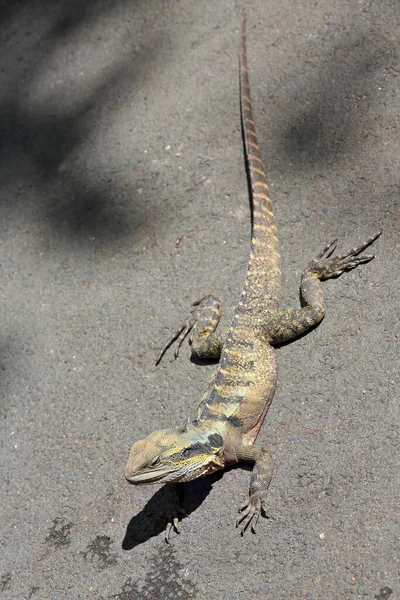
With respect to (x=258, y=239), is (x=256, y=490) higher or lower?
lower

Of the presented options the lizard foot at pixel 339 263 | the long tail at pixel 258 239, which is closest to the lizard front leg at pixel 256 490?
the long tail at pixel 258 239

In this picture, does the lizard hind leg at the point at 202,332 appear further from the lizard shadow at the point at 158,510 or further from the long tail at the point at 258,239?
the lizard shadow at the point at 158,510

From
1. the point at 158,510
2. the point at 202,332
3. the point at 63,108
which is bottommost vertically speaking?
the point at 158,510

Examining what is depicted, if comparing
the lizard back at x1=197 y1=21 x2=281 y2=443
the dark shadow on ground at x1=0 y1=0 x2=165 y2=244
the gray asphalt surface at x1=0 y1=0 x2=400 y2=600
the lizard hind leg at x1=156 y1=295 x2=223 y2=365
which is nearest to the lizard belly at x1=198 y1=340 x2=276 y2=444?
the lizard back at x1=197 y1=21 x2=281 y2=443

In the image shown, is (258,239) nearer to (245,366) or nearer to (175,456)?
(245,366)

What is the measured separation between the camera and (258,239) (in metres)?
5.73

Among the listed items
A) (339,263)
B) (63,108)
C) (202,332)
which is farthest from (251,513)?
(63,108)

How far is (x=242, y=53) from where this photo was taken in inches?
274

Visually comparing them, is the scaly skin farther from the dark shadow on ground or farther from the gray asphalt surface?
the dark shadow on ground

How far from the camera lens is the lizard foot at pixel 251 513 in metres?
4.51

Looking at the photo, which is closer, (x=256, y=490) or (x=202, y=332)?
(x=256, y=490)

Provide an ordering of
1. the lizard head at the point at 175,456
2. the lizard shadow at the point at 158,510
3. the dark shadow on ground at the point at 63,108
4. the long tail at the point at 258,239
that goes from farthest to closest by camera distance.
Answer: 1. the dark shadow on ground at the point at 63,108
2. the long tail at the point at 258,239
3. the lizard shadow at the point at 158,510
4. the lizard head at the point at 175,456

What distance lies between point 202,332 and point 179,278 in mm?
740

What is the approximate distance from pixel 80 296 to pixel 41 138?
2.31 metres
